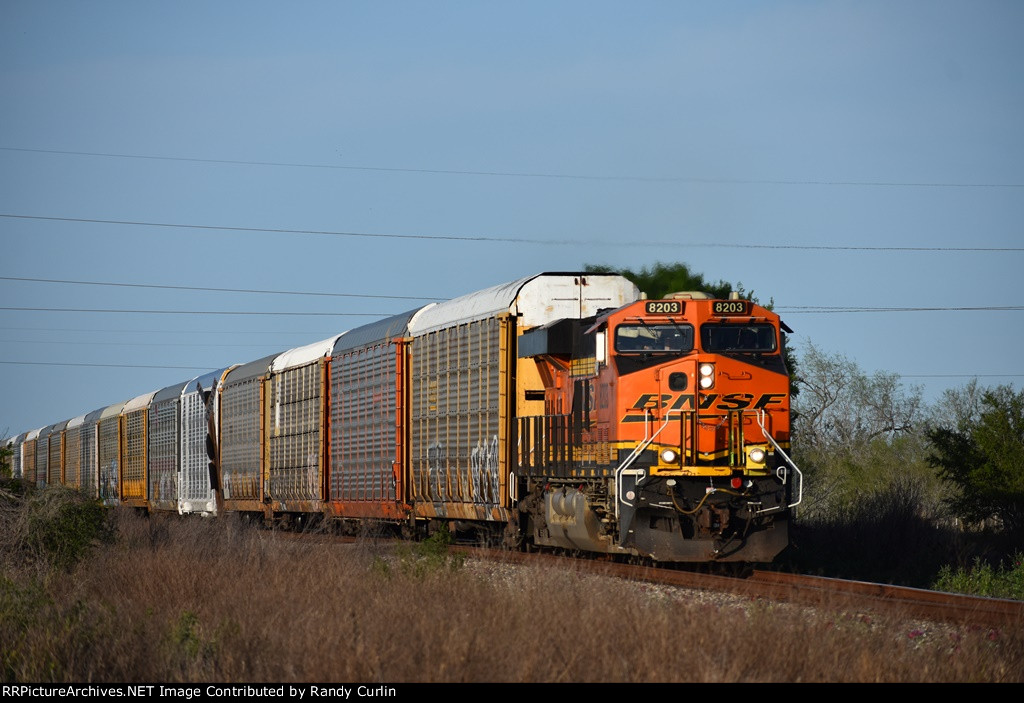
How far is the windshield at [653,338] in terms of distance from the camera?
14.9m

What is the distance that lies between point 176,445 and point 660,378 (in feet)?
72.1

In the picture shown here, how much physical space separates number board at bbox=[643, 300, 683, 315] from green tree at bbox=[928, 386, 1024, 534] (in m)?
11.1

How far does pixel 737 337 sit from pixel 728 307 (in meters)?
0.38

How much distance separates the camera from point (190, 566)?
14188 mm

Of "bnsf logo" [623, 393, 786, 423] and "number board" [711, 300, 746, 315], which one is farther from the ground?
"number board" [711, 300, 746, 315]

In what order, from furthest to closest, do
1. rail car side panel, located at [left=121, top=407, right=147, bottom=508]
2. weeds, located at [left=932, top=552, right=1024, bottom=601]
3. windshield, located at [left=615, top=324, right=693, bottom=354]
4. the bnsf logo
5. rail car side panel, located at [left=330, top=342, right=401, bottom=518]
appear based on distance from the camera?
rail car side panel, located at [left=121, top=407, right=147, bottom=508] < rail car side panel, located at [left=330, top=342, right=401, bottom=518] < windshield, located at [left=615, top=324, right=693, bottom=354] < the bnsf logo < weeds, located at [left=932, top=552, right=1024, bottom=601]

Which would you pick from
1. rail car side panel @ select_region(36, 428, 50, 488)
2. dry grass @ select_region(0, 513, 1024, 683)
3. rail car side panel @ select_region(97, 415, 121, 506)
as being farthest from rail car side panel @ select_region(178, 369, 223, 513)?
rail car side panel @ select_region(36, 428, 50, 488)

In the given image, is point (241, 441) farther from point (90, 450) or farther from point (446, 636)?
point (446, 636)

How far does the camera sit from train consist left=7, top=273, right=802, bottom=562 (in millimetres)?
14617

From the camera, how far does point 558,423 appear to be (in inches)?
653

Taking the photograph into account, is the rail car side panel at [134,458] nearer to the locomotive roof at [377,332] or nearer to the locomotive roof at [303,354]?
the locomotive roof at [303,354]

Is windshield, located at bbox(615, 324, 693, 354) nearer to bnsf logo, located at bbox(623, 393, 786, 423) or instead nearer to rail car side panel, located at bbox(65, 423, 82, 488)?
bnsf logo, located at bbox(623, 393, 786, 423)

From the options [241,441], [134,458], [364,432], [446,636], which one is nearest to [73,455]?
[134,458]

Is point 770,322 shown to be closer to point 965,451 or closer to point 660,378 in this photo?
point 660,378
